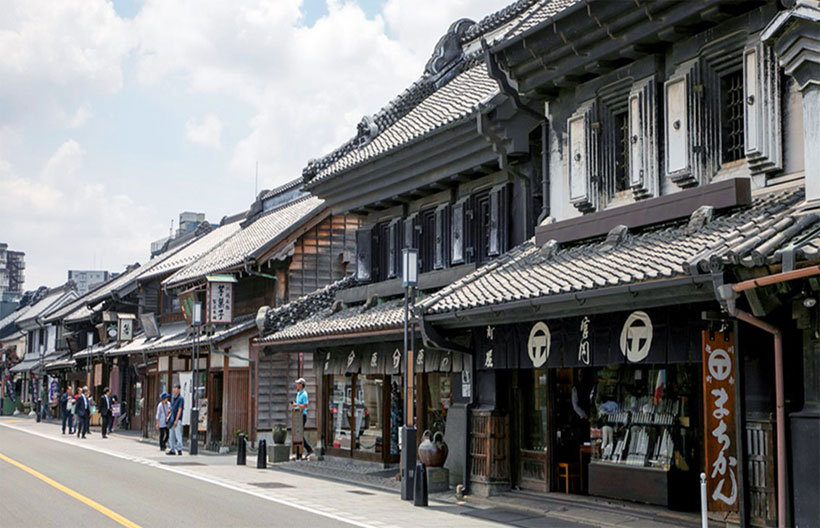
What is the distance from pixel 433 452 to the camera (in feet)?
58.2

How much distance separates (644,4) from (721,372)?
19.4 ft

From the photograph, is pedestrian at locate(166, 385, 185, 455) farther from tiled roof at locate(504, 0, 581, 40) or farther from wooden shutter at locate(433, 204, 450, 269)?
tiled roof at locate(504, 0, 581, 40)

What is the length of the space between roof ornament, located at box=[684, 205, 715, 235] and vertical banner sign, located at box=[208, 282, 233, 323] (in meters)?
20.5

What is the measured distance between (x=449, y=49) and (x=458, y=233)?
25.4 feet

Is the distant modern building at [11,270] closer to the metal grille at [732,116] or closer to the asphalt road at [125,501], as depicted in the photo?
the asphalt road at [125,501]

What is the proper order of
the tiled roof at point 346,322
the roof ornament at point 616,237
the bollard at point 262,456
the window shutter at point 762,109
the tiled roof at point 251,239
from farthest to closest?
the tiled roof at point 251,239 < the bollard at point 262,456 < the tiled roof at point 346,322 < the roof ornament at point 616,237 < the window shutter at point 762,109

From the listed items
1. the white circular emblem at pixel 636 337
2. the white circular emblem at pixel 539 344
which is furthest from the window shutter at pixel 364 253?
the white circular emblem at pixel 636 337

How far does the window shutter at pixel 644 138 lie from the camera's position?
1507cm

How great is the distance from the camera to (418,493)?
16.5m

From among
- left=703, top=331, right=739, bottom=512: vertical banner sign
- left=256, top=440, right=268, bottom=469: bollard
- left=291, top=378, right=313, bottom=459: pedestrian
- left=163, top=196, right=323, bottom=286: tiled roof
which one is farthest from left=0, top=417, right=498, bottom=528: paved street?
left=163, top=196, right=323, bottom=286: tiled roof

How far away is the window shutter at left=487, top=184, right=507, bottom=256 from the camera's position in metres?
19.6

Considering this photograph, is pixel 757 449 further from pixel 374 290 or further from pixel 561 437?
pixel 374 290

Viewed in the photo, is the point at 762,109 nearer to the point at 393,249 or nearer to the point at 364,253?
the point at 393,249

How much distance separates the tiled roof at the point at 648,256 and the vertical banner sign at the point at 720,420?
4.52 ft
